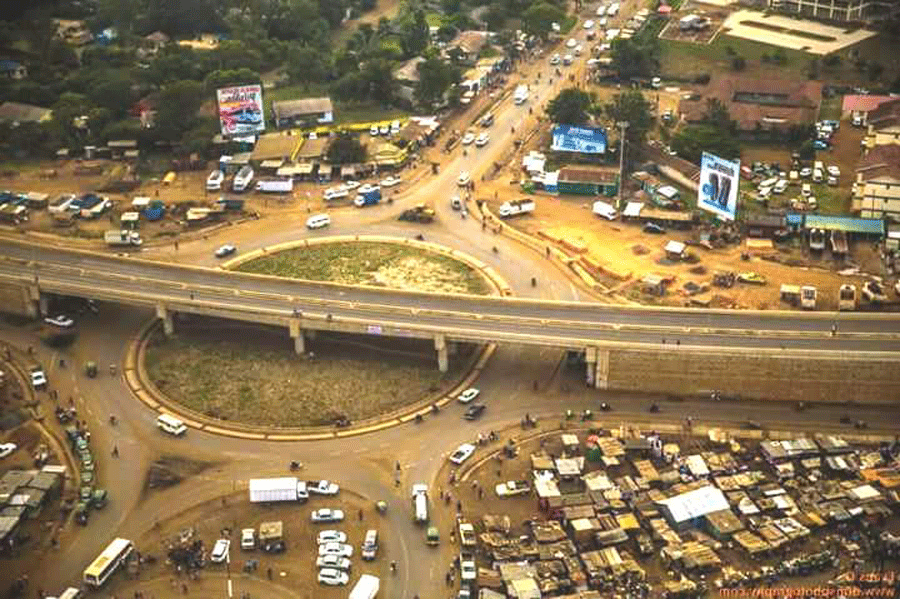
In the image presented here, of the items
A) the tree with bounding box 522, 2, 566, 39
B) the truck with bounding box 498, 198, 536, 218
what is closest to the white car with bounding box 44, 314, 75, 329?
the truck with bounding box 498, 198, 536, 218

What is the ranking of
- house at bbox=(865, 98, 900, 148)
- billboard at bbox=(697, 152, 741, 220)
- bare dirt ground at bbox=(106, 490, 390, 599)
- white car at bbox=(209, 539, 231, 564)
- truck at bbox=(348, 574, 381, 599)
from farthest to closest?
→ 1. house at bbox=(865, 98, 900, 148)
2. billboard at bbox=(697, 152, 741, 220)
3. white car at bbox=(209, 539, 231, 564)
4. bare dirt ground at bbox=(106, 490, 390, 599)
5. truck at bbox=(348, 574, 381, 599)

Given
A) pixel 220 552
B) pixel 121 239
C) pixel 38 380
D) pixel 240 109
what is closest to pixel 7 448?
pixel 38 380

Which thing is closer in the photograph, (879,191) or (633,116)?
(879,191)

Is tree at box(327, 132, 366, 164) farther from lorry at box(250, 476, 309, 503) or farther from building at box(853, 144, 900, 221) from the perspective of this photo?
lorry at box(250, 476, 309, 503)

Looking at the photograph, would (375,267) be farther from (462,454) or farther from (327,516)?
(327,516)

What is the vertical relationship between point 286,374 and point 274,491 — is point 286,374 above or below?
above

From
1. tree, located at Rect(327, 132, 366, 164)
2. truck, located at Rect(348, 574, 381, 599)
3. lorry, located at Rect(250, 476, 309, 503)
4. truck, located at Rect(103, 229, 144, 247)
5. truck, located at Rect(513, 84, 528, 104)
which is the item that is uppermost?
truck, located at Rect(513, 84, 528, 104)
